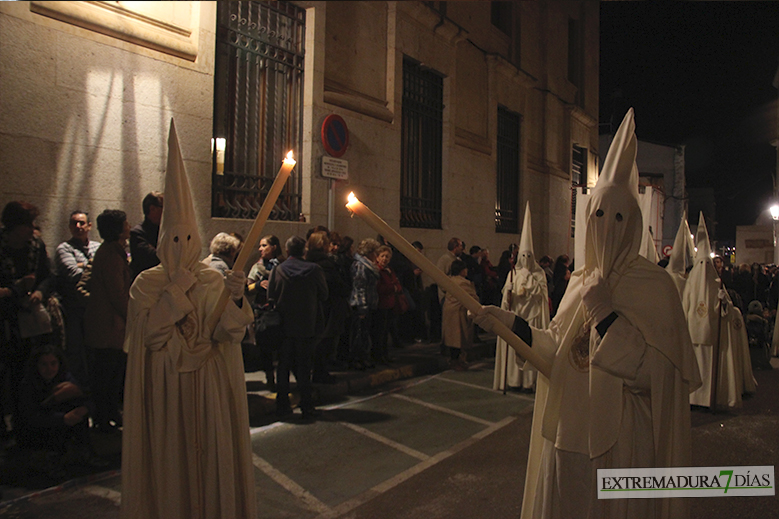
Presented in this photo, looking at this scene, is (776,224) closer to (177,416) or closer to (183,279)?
(183,279)

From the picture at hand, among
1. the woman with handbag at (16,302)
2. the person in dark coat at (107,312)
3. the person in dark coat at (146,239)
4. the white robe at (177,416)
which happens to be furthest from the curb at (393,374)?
the white robe at (177,416)

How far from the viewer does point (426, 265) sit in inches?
95.7

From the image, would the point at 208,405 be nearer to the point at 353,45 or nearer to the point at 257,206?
the point at 257,206

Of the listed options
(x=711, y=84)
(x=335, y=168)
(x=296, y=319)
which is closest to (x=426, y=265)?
(x=711, y=84)

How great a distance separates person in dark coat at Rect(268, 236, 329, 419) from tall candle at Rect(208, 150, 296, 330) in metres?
2.86

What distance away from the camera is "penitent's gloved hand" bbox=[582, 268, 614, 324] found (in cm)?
250

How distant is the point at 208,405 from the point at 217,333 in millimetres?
422

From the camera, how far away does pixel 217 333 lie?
11.0ft

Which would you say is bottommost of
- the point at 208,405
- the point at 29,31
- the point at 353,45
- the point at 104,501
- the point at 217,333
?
the point at 104,501

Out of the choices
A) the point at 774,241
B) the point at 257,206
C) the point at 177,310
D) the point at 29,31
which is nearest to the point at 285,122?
the point at 257,206

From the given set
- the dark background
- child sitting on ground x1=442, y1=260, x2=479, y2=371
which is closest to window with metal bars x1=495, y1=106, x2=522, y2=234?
child sitting on ground x1=442, y1=260, x2=479, y2=371

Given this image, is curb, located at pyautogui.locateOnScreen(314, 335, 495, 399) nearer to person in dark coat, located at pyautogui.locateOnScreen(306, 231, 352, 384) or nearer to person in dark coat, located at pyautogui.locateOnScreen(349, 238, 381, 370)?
person in dark coat, located at pyautogui.locateOnScreen(306, 231, 352, 384)

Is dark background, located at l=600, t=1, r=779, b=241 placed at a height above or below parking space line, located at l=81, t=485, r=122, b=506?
above

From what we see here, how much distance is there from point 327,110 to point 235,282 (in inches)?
277
